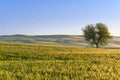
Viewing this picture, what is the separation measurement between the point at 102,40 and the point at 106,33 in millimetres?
2477

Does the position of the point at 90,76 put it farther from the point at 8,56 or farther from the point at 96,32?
the point at 96,32

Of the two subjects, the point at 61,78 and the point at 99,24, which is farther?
the point at 99,24

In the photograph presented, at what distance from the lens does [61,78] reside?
40.5ft

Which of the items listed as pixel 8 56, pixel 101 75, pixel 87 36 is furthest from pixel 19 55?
pixel 87 36

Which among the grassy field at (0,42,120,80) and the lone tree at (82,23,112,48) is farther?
the lone tree at (82,23,112,48)

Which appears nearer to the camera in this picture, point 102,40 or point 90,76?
point 90,76

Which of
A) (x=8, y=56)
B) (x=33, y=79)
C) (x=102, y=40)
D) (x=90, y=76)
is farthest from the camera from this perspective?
(x=102, y=40)

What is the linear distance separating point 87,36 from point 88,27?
340 cm

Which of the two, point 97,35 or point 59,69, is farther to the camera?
point 97,35

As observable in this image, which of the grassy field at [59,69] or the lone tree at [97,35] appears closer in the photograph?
the grassy field at [59,69]

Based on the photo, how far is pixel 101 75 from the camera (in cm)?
1342

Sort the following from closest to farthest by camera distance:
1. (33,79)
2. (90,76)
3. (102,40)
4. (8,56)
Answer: (33,79)
(90,76)
(8,56)
(102,40)

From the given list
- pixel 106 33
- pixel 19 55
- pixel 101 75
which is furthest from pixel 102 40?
pixel 101 75

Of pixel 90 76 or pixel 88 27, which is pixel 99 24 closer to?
pixel 88 27
